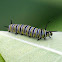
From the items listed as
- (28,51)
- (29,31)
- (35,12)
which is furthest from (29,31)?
(28,51)

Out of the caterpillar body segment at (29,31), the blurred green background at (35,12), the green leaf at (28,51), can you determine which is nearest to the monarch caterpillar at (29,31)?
the caterpillar body segment at (29,31)

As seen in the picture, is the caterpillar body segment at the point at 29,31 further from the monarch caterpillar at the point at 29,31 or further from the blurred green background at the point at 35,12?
the blurred green background at the point at 35,12

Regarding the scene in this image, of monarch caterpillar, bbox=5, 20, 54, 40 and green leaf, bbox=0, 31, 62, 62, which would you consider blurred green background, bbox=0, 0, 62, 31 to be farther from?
green leaf, bbox=0, 31, 62, 62

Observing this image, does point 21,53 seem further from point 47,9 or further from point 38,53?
point 47,9

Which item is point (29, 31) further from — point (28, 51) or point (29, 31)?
point (28, 51)

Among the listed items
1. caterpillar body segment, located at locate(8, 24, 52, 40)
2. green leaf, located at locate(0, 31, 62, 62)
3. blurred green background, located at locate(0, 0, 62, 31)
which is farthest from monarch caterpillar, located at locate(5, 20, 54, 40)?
green leaf, located at locate(0, 31, 62, 62)

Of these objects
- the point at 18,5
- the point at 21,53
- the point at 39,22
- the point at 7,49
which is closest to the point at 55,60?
the point at 21,53
